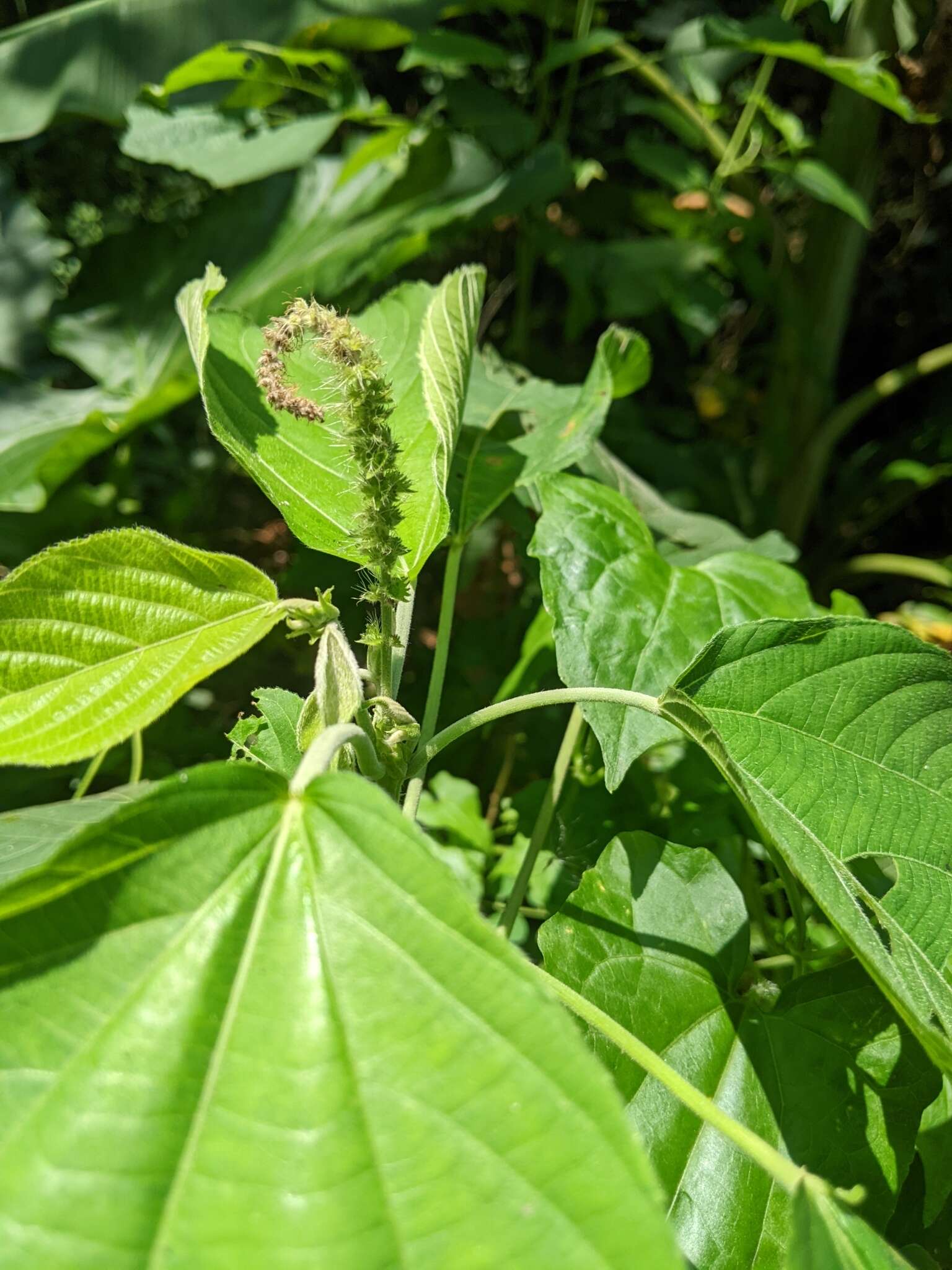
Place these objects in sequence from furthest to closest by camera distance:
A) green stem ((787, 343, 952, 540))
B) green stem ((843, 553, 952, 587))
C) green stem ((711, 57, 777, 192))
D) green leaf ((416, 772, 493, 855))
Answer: green stem ((787, 343, 952, 540)) → green stem ((843, 553, 952, 587)) → green stem ((711, 57, 777, 192)) → green leaf ((416, 772, 493, 855))

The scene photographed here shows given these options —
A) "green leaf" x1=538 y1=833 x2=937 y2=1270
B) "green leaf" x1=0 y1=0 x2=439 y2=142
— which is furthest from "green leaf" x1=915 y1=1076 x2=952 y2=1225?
"green leaf" x1=0 y1=0 x2=439 y2=142

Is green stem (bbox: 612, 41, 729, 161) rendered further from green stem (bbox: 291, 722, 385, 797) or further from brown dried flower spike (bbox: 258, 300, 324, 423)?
green stem (bbox: 291, 722, 385, 797)

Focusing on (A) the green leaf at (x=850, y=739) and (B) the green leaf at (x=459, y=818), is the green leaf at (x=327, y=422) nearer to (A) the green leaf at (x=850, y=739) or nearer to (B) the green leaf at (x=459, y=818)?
(A) the green leaf at (x=850, y=739)

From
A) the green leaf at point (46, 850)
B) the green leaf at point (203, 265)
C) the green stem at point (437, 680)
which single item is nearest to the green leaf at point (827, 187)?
the green leaf at point (203, 265)

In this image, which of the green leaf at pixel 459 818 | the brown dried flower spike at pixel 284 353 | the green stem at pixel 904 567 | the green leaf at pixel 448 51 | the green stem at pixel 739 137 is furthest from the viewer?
the green stem at pixel 904 567

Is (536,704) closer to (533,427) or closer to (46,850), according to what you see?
(46,850)

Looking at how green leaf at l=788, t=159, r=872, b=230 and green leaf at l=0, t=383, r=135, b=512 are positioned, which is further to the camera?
green leaf at l=788, t=159, r=872, b=230

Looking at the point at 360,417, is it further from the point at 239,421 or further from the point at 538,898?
the point at 538,898

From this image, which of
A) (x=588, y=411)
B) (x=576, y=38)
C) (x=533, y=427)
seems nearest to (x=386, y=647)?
(x=588, y=411)
